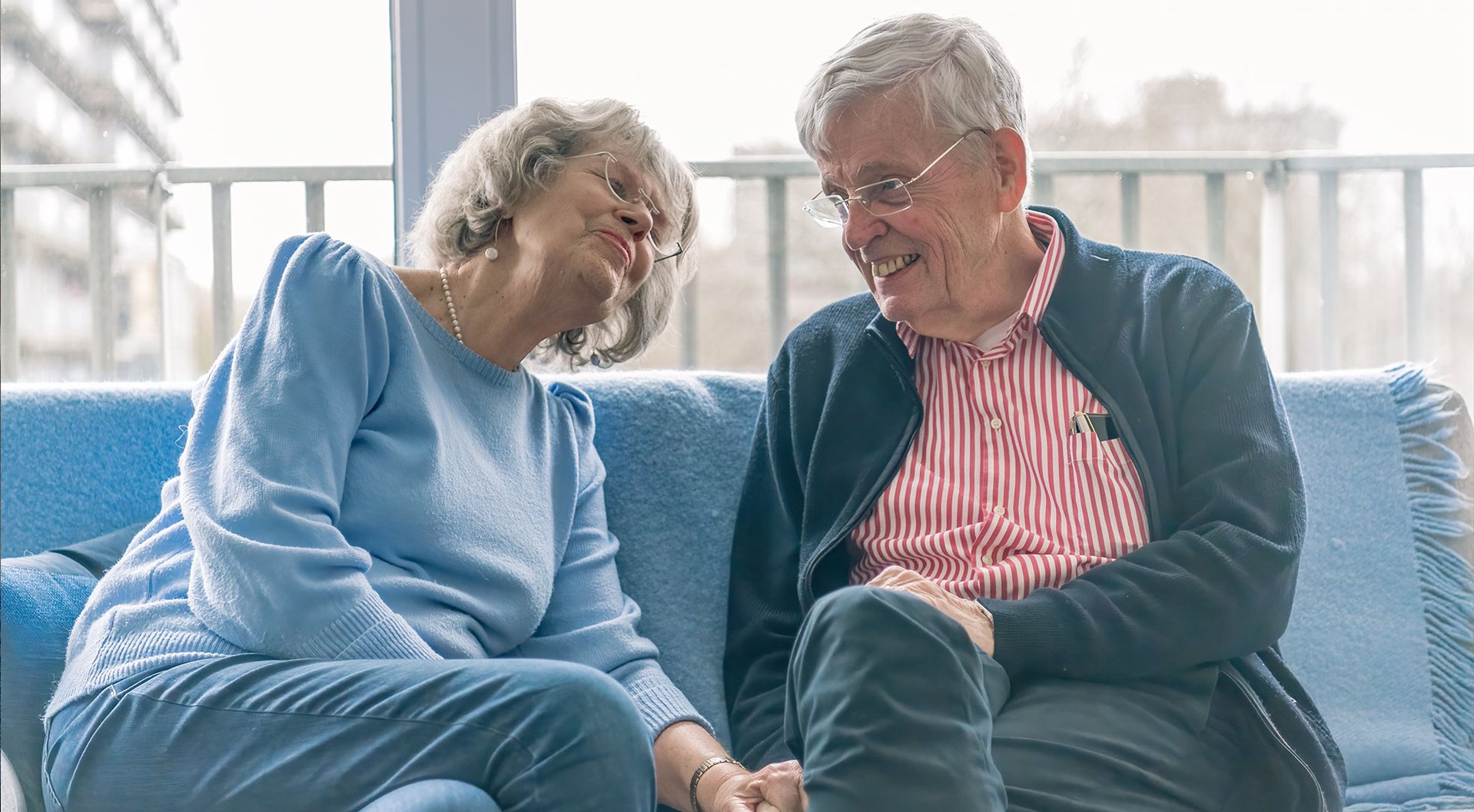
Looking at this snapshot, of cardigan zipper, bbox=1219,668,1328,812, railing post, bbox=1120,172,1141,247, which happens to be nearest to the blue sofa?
cardigan zipper, bbox=1219,668,1328,812

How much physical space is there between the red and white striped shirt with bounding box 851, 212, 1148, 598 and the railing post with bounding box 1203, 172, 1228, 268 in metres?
1.44

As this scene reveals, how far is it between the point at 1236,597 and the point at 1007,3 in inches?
54.7

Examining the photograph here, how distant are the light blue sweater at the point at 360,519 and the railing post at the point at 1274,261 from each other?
6.25ft

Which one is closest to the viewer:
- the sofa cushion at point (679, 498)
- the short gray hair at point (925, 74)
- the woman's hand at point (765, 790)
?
the woman's hand at point (765, 790)

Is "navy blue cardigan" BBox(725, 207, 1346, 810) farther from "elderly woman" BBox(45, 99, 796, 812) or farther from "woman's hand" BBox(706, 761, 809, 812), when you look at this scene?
"elderly woman" BBox(45, 99, 796, 812)

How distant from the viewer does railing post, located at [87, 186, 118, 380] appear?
2053mm

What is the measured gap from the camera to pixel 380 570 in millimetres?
1322

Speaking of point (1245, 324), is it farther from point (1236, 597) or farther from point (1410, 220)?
point (1410, 220)

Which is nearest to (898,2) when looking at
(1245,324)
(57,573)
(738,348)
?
(738,348)

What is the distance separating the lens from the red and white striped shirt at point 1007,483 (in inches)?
53.2

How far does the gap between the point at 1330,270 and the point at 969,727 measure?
2189 mm

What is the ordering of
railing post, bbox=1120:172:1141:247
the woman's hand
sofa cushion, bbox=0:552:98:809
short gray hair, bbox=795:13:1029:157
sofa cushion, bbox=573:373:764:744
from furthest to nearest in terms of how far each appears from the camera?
railing post, bbox=1120:172:1141:247 → sofa cushion, bbox=573:373:764:744 → short gray hair, bbox=795:13:1029:157 → sofa cushion, bbox=0:552:98:809 → the woman's hand

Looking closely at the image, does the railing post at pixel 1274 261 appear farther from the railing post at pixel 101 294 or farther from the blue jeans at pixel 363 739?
the railing post at pixel 101 294

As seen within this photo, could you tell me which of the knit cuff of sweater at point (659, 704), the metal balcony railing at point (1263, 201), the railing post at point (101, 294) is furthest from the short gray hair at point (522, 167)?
the metal balcony railing at point (1263, 201)
